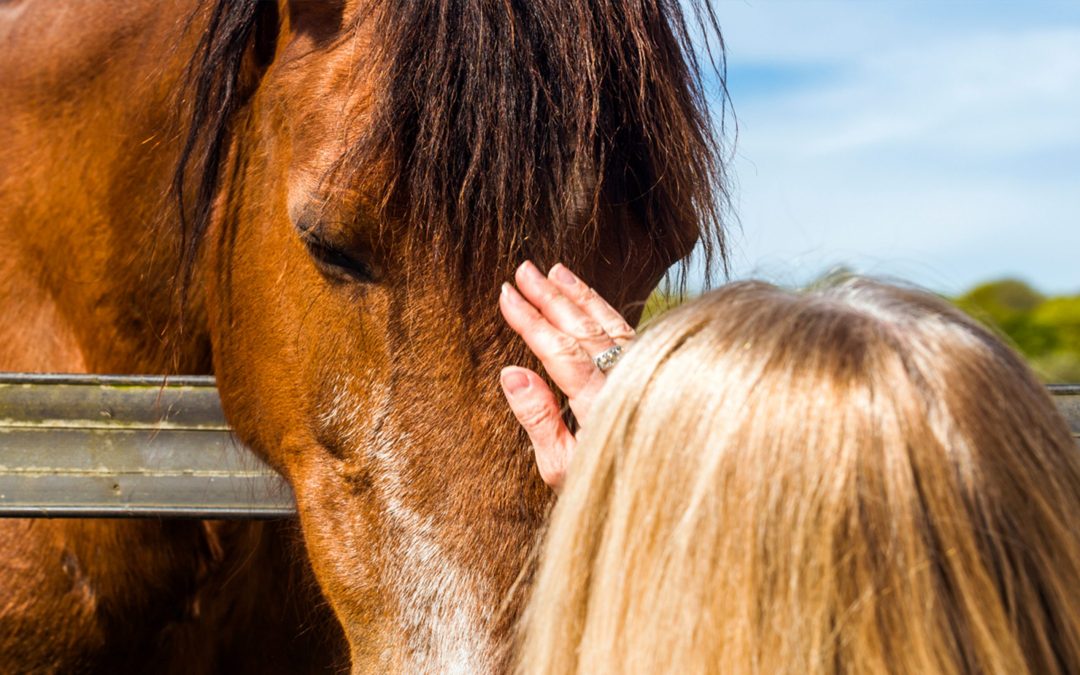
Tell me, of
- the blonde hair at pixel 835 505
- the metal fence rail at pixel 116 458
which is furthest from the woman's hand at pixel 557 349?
the metal fence rail at pixel 116 458

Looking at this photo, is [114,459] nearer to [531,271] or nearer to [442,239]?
[442,239]

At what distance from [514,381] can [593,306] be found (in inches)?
5.0

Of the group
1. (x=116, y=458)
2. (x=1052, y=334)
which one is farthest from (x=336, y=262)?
(x=1052, y=334)

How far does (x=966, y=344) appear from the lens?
99 cm

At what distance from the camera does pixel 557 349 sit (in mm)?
1209

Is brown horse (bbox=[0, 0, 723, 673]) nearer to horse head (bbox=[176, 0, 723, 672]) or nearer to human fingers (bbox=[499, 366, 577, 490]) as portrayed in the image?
horse head (bbox=[176, 0, 723, 672])

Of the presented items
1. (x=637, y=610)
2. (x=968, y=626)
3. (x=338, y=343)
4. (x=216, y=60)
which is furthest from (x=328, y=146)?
(x=968, y=626)

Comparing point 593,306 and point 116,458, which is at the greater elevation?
point 593,306

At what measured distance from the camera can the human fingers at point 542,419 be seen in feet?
4.09

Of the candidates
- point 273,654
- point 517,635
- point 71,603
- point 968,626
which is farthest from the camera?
point 273,654

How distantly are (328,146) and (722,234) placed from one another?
675mm

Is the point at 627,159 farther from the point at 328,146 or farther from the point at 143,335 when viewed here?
the point at 143,335

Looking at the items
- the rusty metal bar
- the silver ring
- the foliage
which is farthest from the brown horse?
the foliage

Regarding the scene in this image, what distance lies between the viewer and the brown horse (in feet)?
4.82
